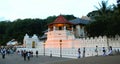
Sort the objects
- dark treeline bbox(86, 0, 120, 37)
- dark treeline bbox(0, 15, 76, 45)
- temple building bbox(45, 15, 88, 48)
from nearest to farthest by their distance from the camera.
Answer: dark treeline bbox(86, 0, 120, 37), temple building bbox(45, 15, 88, 48), dark treeline bbox(0, 15, 76, 45)

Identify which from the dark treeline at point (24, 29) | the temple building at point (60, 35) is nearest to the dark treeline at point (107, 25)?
the temple building at point (60, 35)

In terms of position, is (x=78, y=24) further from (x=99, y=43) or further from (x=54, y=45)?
(x=99, y=43)

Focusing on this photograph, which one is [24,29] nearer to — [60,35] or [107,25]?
[60,35]

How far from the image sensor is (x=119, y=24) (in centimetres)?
4088

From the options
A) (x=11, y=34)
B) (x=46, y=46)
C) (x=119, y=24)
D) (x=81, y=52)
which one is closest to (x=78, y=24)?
(x=46, y=46)

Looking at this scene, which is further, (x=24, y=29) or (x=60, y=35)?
(x=24, y=29)

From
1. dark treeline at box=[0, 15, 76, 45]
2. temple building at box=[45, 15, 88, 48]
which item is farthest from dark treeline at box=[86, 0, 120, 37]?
dark treeline at box=[0, 15, 76, 45]

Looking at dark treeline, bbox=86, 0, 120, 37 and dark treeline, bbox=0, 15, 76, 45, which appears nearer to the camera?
dark treeline, bbox=86, 0, 120, 37

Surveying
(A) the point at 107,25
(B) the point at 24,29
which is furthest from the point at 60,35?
(B) the point at 24,29

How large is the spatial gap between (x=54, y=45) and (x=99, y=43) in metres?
13.3

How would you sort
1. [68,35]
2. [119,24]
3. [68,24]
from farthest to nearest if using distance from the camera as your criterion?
1. [68,24]
2. [68,35]
3. [119,24]

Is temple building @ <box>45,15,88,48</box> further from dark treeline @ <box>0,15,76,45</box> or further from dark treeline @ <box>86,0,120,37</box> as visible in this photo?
dark treeline @ <box>0,15,76,45</box>

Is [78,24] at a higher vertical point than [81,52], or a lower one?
higher

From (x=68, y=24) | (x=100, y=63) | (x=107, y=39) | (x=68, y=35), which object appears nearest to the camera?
(x=100, y=63)
